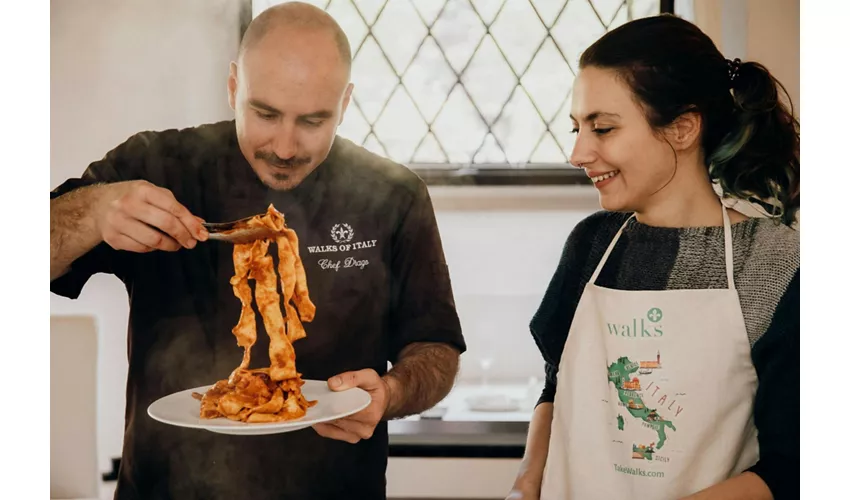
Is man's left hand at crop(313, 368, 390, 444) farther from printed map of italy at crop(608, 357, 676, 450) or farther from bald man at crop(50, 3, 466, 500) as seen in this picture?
printed map of italy at crop(608, 357, 676, 450)

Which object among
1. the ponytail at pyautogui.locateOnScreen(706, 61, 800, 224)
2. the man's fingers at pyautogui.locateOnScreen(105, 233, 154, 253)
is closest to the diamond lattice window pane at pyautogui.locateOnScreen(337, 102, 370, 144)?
the man's fingers at pyautogui.locateOnScreen(105, 233, 154, 253)

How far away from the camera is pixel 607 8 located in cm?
151

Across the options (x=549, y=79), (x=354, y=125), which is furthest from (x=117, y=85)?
(x=549, y=79)

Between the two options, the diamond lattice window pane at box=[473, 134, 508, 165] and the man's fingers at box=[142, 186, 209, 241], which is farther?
the diamond lattice window pane at box=[473, 134, 508, 165]

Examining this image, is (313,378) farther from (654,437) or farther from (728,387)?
(728,387)

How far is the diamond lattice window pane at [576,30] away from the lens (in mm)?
1501

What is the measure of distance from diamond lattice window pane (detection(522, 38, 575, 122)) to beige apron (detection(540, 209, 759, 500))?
14.9 inches

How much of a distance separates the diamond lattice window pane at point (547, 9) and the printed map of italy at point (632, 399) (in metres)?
0.67

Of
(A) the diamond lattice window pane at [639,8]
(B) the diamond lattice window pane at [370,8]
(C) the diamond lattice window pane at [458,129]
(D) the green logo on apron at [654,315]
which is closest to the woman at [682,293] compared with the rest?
(D) the green logo on apron at [654,315]

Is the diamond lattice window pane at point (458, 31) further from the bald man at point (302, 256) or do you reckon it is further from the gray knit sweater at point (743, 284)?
the gray knit sweater at point (743, 284)

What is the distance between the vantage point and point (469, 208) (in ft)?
5.03

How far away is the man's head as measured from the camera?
145 cm
